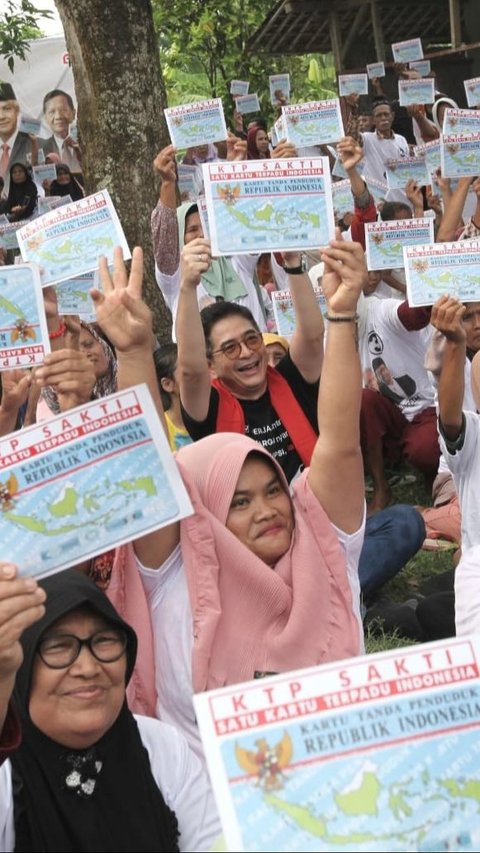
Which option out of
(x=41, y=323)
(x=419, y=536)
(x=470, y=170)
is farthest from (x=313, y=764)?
(x=470, y=170)

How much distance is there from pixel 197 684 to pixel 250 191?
145 cm

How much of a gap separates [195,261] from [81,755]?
1.57 metres

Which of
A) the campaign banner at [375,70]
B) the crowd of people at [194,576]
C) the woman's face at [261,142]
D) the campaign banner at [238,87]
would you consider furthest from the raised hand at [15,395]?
the campaign banner at [375,70]

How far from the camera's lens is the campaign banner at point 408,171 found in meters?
6.63

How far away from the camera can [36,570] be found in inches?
72.0

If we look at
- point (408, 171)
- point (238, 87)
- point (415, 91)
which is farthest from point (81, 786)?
point (238, 87)

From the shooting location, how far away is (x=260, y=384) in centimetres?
360

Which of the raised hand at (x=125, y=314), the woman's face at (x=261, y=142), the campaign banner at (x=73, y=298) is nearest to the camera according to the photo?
the raised hand at (x=125, y=314)

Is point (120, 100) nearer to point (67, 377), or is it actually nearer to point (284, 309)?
point (284, 309)

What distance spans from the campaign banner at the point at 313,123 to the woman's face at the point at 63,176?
154 inches

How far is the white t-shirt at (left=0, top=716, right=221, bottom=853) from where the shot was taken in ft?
6.92

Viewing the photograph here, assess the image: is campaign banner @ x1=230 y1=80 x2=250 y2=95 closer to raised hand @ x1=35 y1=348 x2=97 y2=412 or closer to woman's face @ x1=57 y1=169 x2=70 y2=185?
woman's face @ x1=57 y1=169 x2=70 y2=185

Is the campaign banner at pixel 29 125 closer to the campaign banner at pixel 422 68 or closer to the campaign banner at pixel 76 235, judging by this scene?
the campaign banner at pixel 422 68

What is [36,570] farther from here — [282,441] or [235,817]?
[282,441]
